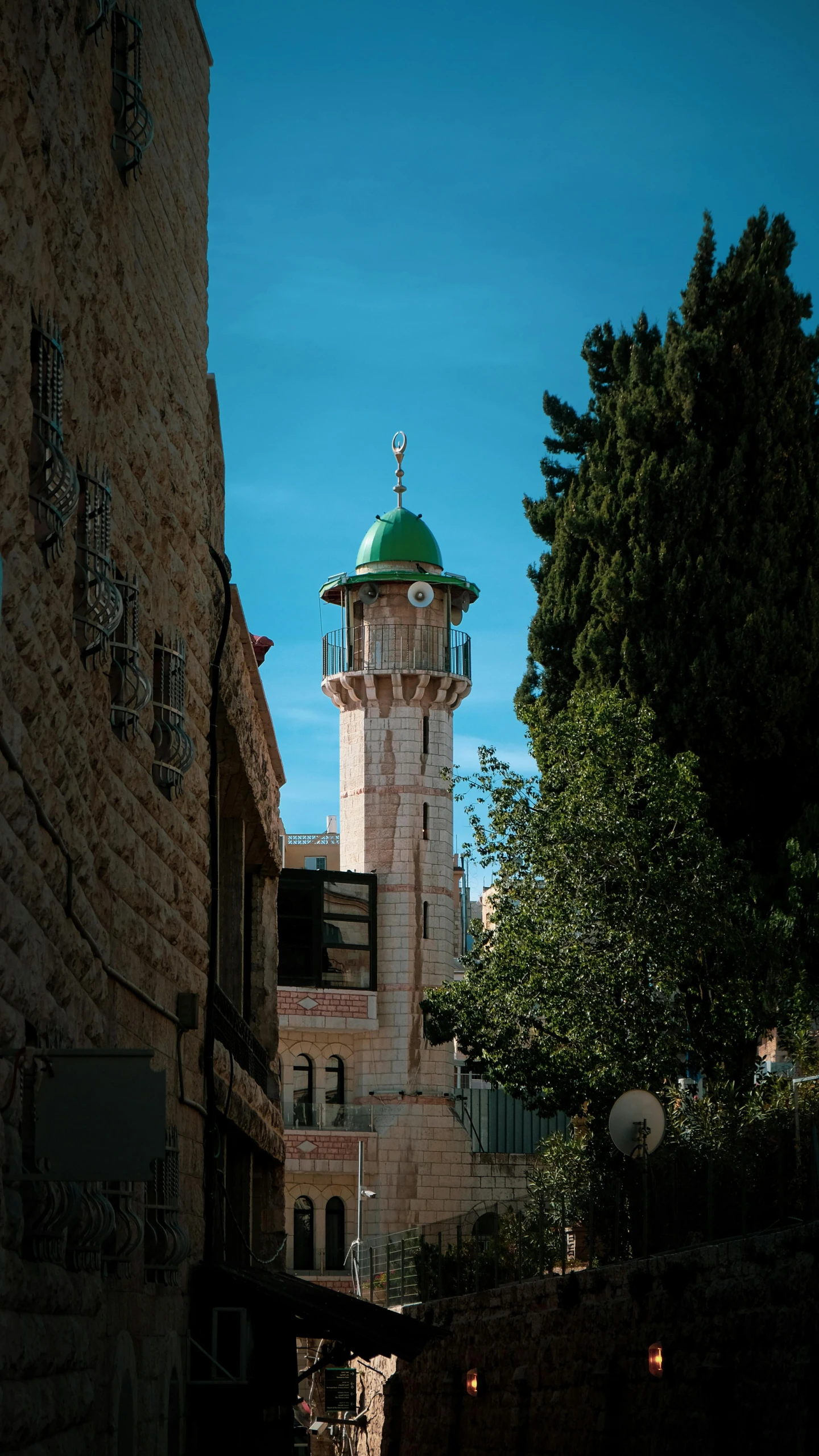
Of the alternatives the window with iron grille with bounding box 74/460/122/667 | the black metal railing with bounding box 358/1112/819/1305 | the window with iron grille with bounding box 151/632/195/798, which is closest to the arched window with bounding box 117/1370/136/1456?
the window with iron grille with bounding box 151/632/195/798

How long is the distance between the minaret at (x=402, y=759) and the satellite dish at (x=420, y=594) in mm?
32

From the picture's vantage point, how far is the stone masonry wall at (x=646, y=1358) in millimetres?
12234

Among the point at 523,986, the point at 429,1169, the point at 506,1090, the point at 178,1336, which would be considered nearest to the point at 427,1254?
the point at 506,1090

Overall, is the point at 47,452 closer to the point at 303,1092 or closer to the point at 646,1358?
the point at 646,1358

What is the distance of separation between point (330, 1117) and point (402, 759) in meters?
9.78

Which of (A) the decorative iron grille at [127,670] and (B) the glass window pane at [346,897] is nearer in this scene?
(A) the decorative iron grille at [127,670]

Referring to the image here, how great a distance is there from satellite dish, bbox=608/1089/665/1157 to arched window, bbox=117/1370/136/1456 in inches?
379

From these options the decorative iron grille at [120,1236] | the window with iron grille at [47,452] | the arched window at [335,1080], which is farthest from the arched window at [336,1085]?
Result: the window with iron grille at [47,452]

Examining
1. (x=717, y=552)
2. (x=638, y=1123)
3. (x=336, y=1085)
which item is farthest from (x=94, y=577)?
(x=336, y=1085)

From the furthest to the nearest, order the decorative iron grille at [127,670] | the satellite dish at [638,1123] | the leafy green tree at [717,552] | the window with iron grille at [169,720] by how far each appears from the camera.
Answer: the leafy green tree at [717,552] < the satellite dish at [638,1123] < the window with iron grille at [169,720] < the decorative iron grille at [127,670]

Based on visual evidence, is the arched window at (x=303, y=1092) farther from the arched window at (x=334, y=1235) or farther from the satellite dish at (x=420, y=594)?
the satellite dish at (x=420, y=594)

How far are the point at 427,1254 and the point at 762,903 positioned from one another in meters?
6.77

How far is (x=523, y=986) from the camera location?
2316 centimetres

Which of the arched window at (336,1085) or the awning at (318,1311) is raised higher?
the arched window at (336,1085)
